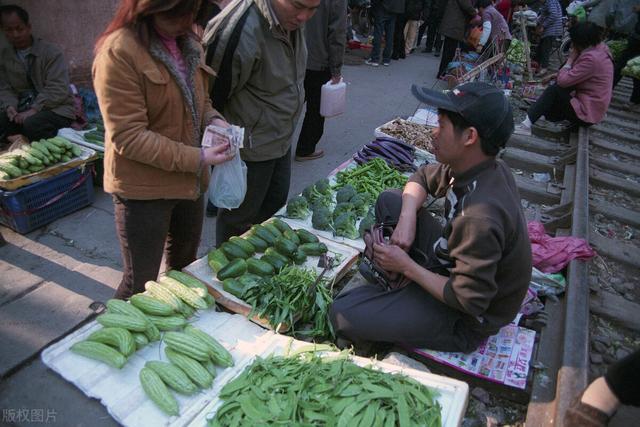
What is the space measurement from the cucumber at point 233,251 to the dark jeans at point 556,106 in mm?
6843

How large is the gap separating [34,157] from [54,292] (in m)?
1.56

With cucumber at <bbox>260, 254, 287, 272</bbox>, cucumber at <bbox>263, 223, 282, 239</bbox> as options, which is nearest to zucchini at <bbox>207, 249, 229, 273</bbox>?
cucumber at <bbox>260, 254, 287, 272</bbox>

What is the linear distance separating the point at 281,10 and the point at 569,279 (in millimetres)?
3184

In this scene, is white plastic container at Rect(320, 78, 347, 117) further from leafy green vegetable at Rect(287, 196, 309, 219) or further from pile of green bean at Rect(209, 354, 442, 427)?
pile of green bean at Rect(209, 354, 442, 427)

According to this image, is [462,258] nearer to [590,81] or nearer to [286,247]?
[286,247]

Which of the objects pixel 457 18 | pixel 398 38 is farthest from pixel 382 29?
pixel 457 18

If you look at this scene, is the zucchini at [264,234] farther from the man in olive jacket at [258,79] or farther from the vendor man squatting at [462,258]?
the vendor man squatting at [462,258]

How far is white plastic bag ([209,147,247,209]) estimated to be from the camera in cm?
317

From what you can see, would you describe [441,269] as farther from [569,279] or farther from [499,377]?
[569,279]

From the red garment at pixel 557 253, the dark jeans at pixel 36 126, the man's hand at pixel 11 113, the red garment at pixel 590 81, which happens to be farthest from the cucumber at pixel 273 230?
the red garment at pixel 590 81

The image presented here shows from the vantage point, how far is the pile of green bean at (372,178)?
5.16m

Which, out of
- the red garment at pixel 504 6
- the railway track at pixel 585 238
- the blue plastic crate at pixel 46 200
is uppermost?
the red garment at pixel 504 6

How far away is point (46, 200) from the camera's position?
185 inches

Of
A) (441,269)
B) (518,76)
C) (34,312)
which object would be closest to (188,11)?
(441,269)
